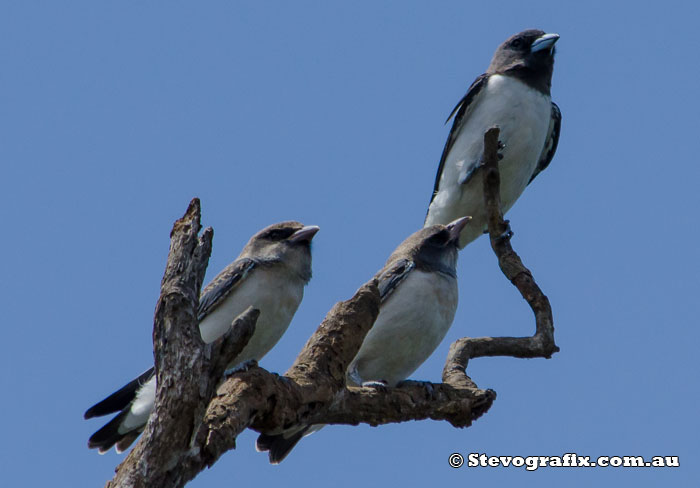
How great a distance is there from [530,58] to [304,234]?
457 centimetres

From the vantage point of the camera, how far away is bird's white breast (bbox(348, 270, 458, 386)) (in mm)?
10070

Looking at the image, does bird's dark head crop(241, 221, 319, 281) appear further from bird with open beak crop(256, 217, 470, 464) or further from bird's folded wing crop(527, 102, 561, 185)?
bird's folded wing crop(527, 102, 561, 185)

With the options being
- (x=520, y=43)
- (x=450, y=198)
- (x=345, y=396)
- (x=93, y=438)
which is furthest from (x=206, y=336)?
(x=520, y=43)

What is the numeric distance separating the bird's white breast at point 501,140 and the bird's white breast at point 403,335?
10.0 feet

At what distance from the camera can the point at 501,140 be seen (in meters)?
13.0

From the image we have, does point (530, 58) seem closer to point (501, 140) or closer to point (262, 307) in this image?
point (501, 140)

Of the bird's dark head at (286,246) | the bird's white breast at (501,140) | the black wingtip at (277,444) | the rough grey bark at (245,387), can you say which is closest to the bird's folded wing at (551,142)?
the bird's white breast at (501,140)

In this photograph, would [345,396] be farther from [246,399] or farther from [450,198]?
[450,198]

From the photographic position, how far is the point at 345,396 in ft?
26.8

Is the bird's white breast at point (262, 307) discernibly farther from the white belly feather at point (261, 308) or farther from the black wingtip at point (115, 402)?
the black wingtip at point (115, 402)

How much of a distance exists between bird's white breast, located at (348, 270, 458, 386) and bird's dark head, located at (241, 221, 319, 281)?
1.00 metres

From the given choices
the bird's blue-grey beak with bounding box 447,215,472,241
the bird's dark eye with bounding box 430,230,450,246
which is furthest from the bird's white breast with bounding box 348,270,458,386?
the bird's blue-grey beak with bounding box 447,215,472,241

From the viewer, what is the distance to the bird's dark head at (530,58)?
13562 millimetres

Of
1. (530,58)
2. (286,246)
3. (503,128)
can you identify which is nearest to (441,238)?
(286,246)
